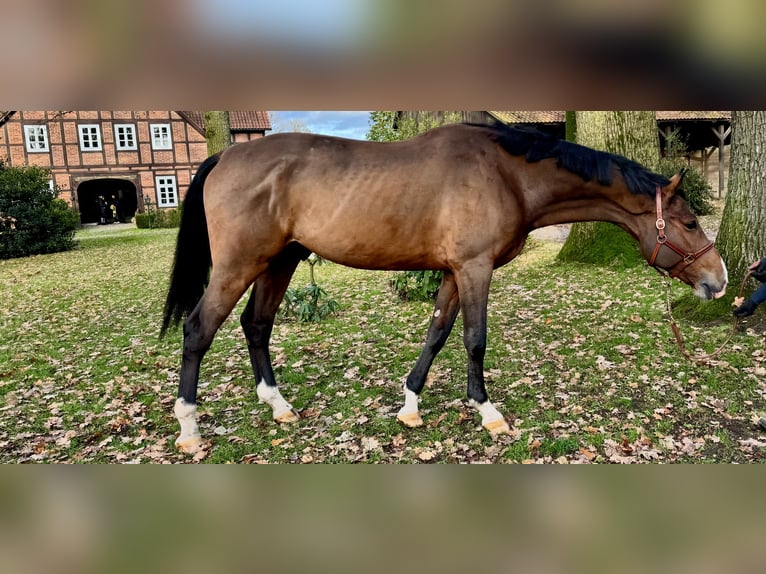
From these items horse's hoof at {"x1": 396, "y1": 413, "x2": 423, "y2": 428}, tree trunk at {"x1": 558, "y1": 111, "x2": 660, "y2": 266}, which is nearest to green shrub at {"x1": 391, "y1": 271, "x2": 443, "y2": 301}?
tree trunk at {"x1": 558, "y1": 111, "x2": 660, "y2": 266}

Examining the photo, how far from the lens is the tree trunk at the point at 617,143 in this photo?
9.26 metres

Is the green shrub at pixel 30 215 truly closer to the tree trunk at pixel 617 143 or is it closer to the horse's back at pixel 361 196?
the horse's back at pixel 361 196

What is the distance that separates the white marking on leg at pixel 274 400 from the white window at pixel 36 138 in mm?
21607

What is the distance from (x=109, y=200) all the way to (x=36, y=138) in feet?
19.2

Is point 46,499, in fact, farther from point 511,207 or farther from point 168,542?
point 511,207

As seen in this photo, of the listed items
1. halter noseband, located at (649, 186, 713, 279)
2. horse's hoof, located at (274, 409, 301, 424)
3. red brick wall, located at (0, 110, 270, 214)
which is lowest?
horse's hoof, located at (274, 409, 301, 424)

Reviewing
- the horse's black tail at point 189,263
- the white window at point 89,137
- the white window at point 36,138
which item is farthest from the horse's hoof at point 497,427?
the white window at point 89,137

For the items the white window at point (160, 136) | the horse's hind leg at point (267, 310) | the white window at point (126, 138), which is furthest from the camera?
the white window at point (160, 136)

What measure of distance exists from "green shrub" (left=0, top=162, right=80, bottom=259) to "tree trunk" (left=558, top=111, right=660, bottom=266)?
15.5 m

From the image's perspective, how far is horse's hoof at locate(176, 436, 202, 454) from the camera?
375 centimetres

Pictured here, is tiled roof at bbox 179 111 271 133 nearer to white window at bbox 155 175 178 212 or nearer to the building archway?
white window at bbox 155 175 178 212

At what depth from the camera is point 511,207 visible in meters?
3.80

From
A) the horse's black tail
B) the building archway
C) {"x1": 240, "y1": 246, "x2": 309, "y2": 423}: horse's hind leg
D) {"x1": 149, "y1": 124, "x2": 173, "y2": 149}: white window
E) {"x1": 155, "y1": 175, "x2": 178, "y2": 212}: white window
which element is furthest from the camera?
the building archway
